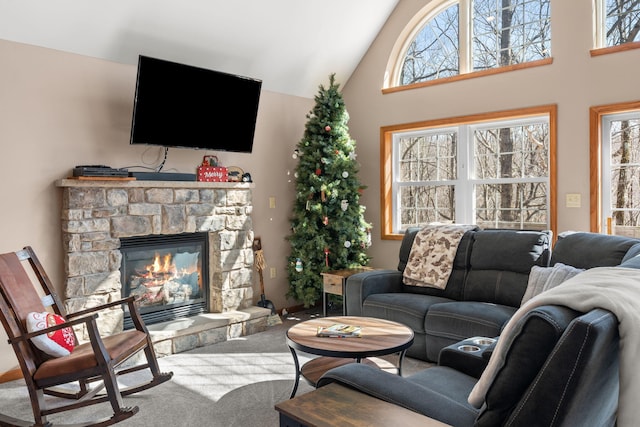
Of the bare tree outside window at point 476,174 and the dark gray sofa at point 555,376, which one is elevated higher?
the bare tree outside window at point 476,174

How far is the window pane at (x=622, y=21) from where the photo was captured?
417cm

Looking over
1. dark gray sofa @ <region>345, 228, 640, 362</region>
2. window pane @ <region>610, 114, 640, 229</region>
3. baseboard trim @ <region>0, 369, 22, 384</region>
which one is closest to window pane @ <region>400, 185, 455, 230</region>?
dark gray sofa @ <region>345, 228, 640, 362</region>

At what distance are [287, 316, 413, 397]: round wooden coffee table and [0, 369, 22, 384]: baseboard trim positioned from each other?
2.04m

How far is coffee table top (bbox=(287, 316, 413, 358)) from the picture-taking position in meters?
2.72

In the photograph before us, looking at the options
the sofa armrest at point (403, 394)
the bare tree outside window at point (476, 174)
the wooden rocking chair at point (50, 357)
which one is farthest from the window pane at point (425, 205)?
the sofa armrest at point (403, 394)

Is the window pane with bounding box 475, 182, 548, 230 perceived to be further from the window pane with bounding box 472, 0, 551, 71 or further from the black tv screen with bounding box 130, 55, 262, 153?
the black tv screen with bounding box 130, 55, 262, 153

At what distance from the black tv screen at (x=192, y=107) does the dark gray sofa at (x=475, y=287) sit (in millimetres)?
1743

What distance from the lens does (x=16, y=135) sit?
3613mm

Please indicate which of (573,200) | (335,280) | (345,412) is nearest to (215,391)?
(335,280)

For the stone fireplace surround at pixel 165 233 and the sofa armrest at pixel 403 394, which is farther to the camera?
the stone fireplace surround at pixel 165 233

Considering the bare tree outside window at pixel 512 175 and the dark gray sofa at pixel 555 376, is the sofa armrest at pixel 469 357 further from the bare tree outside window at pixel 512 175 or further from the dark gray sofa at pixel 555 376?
the bare tree outside window at pixel 512 175

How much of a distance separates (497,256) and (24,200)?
11.7ft

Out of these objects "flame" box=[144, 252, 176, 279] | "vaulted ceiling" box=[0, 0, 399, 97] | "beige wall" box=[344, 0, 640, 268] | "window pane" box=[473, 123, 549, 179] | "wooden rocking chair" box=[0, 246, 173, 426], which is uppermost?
"vaulted ceiling" box=[0, 0, 399, 97]

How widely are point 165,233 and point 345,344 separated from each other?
2189mm
